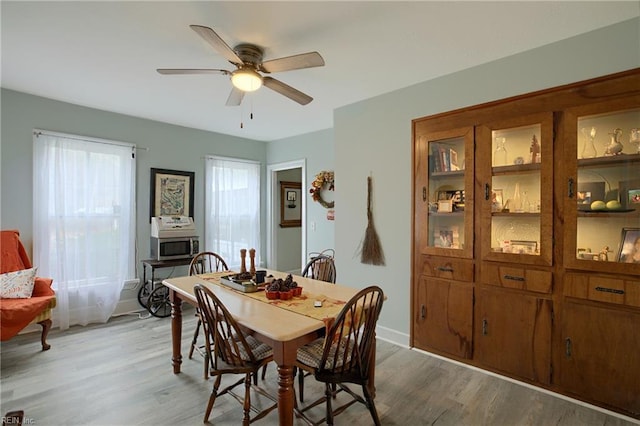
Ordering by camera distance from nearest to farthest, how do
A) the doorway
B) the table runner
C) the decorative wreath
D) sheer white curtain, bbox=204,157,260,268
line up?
the table runner < the decorative wreath < sheer white curtain, bbox=204,157,260,268 < the doorway

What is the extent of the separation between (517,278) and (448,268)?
0.53 m

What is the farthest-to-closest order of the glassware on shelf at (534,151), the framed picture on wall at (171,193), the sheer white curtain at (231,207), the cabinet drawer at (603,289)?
the sheer white curtain at (231,207) → the framed picture on wall at (171,193) → the glassware on shelf at (534,151) → the cabinet drawer at (603,289)

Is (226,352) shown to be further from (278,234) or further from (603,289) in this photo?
(278,234)

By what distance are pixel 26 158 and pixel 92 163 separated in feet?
1.87

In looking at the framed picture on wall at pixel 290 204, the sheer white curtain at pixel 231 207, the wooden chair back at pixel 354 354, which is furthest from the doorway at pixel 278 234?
the wooden chair back at pixel 354 354

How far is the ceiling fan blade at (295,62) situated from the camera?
1874 mm

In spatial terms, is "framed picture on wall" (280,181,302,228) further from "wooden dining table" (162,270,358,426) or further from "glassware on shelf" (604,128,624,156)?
"glassware on shelf" (604,128,624,156)

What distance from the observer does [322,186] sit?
4613 millimetres

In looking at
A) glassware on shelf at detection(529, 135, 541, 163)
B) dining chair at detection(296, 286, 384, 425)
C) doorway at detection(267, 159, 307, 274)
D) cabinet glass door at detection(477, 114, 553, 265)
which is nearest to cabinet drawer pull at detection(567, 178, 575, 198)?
cabinet glass door at detection(477, 114, 553, 265)

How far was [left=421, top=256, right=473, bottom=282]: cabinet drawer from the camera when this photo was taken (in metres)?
2.70

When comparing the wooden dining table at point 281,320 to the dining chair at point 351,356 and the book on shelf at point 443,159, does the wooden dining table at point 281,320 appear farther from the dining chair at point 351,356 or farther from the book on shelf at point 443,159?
the book on shelf at point 443,159

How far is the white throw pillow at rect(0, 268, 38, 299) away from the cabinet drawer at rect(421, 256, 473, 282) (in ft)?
12.0

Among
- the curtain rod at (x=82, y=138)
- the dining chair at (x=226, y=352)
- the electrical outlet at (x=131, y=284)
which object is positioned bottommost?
the electrical outlet at (x=131, y=284)

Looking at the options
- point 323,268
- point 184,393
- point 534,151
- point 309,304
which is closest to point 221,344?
point 309,304
